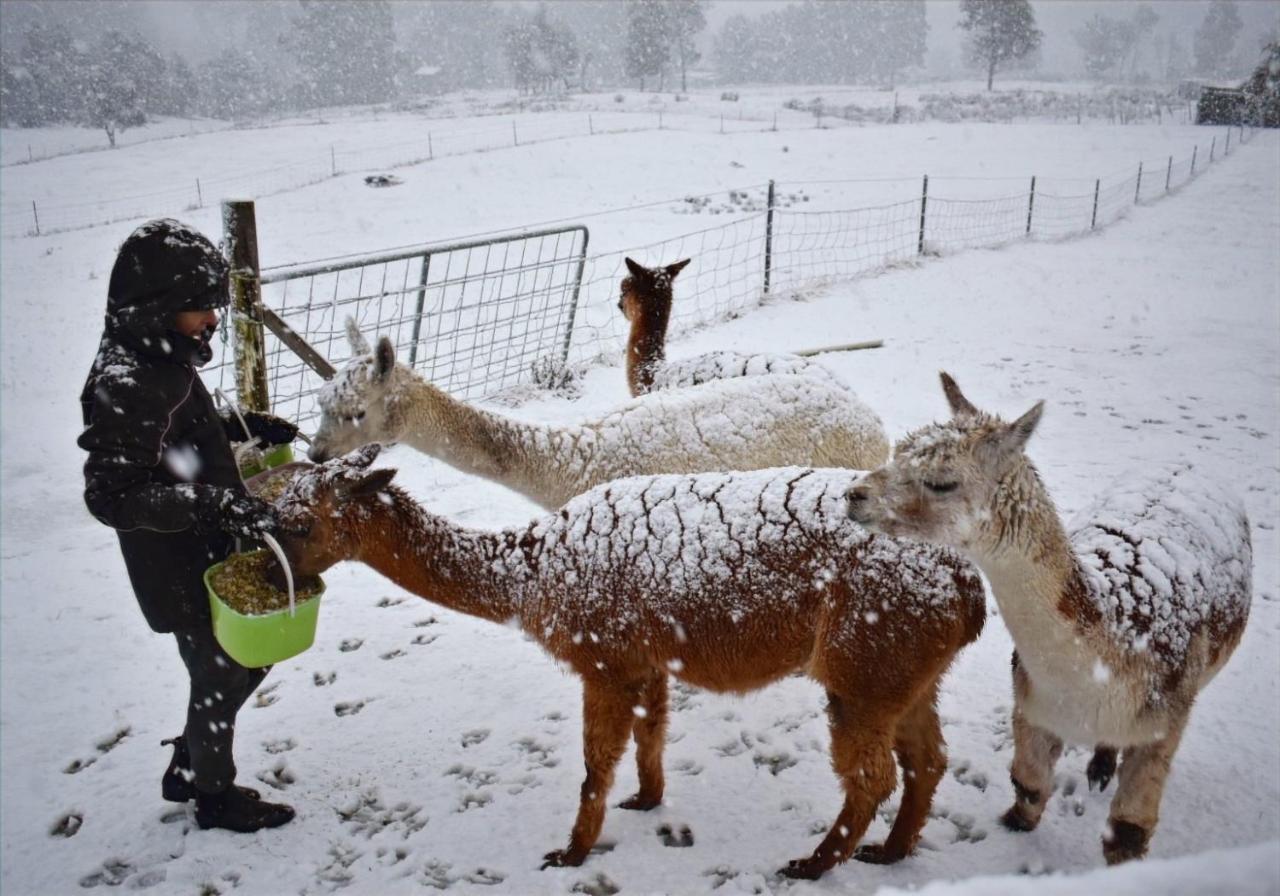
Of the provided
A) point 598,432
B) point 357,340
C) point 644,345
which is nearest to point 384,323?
point 357,340

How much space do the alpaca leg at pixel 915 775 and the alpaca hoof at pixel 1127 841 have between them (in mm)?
531

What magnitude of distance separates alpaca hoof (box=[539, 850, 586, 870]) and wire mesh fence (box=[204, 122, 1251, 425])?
12.1ft

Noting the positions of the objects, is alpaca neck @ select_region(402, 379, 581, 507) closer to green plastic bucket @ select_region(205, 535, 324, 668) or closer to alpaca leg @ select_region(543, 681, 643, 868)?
alpaca leg @ select_region(543, 681, 643, 868)

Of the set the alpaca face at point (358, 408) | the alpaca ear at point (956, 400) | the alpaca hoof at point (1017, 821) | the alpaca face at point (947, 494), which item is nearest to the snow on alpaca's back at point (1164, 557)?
the alpaca face at point (947, 494)

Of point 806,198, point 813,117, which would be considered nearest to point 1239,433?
point 806,198

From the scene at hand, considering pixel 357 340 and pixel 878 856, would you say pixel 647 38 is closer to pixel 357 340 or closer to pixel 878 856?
pixel 357 340

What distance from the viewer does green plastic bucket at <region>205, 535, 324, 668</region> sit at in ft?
7.99

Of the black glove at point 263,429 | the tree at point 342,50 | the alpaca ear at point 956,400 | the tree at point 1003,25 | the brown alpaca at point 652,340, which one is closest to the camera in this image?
the alpaca ear at point 956,400

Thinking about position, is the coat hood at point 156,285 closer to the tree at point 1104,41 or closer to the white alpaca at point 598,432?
the white alpaca at point 598,432

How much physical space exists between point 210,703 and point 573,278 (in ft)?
37.4

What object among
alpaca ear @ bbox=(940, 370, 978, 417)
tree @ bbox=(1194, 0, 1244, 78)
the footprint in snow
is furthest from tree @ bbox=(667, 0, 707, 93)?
alpaca ear @ bbox=(940, 370, 978, 417)

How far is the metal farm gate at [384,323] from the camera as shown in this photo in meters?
5.19

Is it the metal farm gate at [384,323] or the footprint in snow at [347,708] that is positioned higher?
the metal farm gate at [384,323]

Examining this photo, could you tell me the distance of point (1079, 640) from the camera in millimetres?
2402
